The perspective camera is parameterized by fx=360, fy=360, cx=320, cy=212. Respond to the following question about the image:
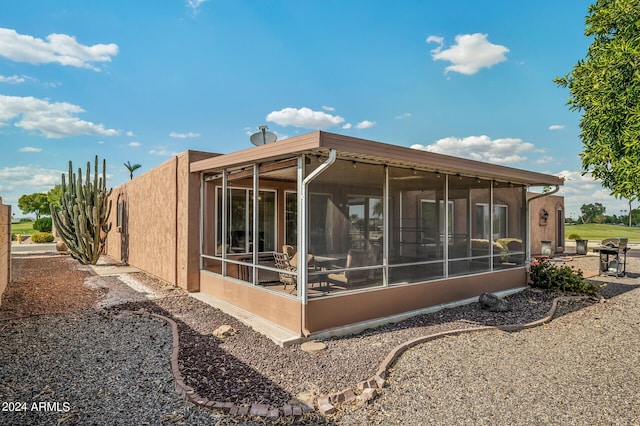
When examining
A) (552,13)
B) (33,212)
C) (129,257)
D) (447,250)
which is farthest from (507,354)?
(33,212)

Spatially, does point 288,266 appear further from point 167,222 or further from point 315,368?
point 167,222

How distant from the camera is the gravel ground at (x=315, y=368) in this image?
3.20m

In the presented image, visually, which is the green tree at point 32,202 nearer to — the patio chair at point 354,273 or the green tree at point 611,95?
the patio chair at point 354,273

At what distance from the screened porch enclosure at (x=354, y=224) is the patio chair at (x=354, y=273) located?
16mm

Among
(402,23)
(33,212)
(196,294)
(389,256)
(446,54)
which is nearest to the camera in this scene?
(389,256)

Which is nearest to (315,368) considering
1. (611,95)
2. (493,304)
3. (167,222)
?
(493,304)

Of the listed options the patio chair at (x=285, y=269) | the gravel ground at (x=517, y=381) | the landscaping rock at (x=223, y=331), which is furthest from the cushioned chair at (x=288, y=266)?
the gravel ground at (x=517, y=381)

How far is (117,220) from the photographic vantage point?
15.6m

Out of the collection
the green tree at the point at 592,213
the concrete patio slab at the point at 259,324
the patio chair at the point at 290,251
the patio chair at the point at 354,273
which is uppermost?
the green tree at the point at 592,213

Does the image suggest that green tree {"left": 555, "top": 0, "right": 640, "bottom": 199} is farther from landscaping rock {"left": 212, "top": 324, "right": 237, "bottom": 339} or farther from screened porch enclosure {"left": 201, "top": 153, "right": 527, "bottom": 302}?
landscaping rock {"left": 212, "top": 324, "right": 237, "bottom": 339}

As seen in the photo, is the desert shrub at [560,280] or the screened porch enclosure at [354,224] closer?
the screened porch enclosure at [354,224]

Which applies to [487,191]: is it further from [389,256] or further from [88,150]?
[88,150]

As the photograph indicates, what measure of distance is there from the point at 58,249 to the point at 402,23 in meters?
19.1

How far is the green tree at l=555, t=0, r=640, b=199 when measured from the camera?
16.1ft
